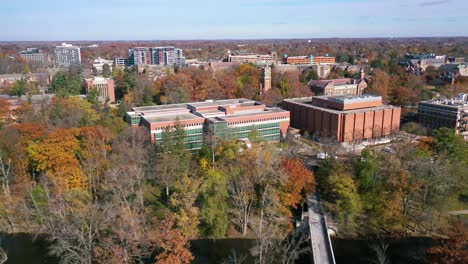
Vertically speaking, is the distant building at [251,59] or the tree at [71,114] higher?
the distant building at [251,59]

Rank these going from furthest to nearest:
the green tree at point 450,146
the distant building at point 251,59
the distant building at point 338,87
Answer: the distant building at point 251,59 → the distant building at point 338,87 → the green tree at point 450,146

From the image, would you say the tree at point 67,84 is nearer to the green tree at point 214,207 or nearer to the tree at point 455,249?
the green tree at point 214,207

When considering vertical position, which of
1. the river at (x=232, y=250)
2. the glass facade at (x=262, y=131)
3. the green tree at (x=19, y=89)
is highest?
the green tree at (x=19, y=89)

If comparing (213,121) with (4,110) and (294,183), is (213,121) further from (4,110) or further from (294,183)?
(4,110)

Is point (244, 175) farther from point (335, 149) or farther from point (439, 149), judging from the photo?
point (439, 149)

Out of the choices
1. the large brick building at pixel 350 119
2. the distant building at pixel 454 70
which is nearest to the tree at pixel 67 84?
the large brick building at pixel 350 119

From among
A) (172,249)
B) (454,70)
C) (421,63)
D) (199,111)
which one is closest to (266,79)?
(199,111)
